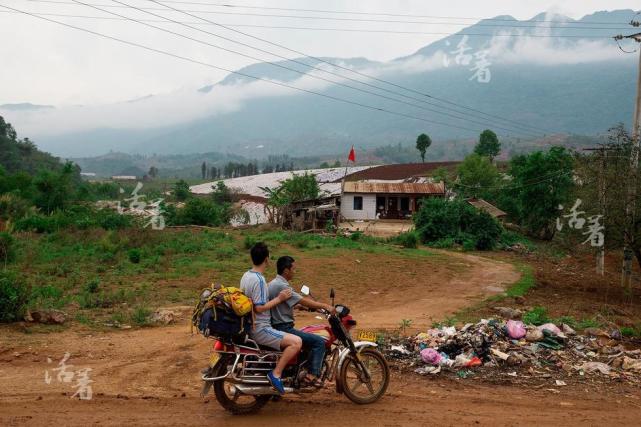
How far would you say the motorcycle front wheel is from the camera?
21.1 ft

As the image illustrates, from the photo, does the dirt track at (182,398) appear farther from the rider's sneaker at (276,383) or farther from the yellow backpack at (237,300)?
the yellow backpack at (237,300)

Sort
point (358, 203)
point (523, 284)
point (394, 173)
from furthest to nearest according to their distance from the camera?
1. point (394, 173)
2. point (358, 203)
3. point (523, 284)

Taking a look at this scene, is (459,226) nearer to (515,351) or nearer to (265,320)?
(515,351)

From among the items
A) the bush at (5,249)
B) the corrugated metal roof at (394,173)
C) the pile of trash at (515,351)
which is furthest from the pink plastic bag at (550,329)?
the corrugated metal roof at (394,173)

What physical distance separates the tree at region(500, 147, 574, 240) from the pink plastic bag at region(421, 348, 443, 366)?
28.1m

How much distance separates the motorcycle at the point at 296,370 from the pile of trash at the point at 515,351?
1.47 m

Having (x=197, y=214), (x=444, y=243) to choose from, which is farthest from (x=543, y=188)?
(x=197, y=214)

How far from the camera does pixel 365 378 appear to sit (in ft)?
21.4

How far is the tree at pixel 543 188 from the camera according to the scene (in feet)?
112

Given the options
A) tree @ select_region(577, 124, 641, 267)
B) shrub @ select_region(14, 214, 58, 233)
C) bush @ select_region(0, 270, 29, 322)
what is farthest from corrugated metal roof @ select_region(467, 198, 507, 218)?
bush @ select_region(0, 270, 29, 322)

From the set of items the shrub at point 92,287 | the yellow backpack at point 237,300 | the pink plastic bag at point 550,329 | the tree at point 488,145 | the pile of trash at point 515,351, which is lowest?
Answer: the shrub at point 92,287

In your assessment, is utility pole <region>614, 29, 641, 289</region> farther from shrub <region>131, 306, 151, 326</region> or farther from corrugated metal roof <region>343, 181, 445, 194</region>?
corrugated metal roof <region>343, 181, 445, 194</region>

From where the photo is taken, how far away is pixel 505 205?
41844mm

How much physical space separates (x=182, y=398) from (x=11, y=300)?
5306 millimetres
